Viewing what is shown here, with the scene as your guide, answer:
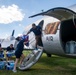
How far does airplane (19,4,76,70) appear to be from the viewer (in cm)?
1279

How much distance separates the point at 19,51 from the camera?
14.2 meters

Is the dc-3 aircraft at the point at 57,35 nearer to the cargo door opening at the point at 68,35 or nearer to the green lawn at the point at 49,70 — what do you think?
the cargo door opening at the point at 68,35

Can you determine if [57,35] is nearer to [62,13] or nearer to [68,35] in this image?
[62,13]

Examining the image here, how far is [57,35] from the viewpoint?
13703 millimetres

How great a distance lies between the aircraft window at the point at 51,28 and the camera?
14.0 meters

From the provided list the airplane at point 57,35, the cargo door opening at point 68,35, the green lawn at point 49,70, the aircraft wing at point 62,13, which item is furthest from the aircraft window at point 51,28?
the green lawn at point 49,70

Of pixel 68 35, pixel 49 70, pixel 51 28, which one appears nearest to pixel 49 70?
pixel 49 70

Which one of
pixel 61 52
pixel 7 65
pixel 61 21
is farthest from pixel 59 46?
pixel 7 65

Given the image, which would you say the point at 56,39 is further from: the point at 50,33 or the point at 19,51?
the point at 19,51

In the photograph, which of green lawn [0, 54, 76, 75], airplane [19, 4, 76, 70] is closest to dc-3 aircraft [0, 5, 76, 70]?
airplane [19, 4, 76, 70]

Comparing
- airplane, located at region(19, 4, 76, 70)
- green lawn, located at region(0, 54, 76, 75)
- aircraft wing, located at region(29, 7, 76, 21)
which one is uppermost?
aircraft wing, located at region(29, 7, 76, 21)

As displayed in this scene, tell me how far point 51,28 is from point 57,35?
113 centimetres

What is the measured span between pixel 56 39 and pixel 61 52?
794 millimetres

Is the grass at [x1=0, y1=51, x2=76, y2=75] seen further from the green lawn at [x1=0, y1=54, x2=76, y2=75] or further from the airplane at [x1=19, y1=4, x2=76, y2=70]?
the airplane at [x1=19, y1=4, x2=76, y2=70]
